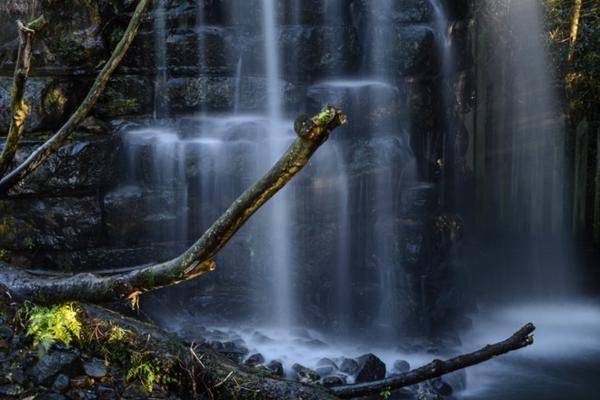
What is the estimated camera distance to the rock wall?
25.7 ft

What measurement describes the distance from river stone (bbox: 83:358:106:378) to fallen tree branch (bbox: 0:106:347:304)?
40 cm

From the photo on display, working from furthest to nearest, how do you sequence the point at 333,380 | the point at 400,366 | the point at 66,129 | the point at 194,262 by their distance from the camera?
the point at 400,366 < the point at 333,380 < the point at 66,129 < the point at 194,262

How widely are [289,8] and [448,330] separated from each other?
5.19 metres

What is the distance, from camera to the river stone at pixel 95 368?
2854 mm

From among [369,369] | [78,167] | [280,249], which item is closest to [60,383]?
[369,369]

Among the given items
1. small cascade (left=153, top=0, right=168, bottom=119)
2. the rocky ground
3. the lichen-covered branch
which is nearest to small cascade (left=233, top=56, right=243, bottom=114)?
small cascade (left=153, top=0, right=168, bottom=119)

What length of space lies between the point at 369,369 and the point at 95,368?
3.91 metres

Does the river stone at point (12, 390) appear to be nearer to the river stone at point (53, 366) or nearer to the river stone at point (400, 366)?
the river stone at point (53, 366)

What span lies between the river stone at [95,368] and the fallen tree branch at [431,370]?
1.08m

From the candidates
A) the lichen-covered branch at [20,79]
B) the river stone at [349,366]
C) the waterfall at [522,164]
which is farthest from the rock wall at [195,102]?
the lichen-covered branch at [20,79]

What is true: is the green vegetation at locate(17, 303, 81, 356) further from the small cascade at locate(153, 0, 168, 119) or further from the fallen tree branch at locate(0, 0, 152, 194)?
the small cascade at locate(153, 0, 168, 119)

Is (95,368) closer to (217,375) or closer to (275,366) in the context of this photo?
(217,375)

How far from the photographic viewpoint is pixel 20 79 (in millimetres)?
2879

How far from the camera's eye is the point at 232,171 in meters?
8.35
